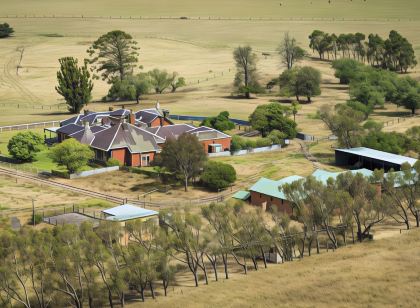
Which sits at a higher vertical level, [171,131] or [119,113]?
[119,113]

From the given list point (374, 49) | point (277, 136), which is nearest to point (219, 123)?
point (277, 136)

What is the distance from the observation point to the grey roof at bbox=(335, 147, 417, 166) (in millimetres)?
78850

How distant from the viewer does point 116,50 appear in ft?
450

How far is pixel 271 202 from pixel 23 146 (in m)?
30.4

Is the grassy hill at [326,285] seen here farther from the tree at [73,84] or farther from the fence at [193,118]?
the tree at [73,84]

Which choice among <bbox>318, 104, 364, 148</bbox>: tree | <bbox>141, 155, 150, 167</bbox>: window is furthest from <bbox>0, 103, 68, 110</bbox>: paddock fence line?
<bbox>318, 104, 364, 148</bbox>: tree

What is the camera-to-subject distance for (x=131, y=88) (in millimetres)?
124375

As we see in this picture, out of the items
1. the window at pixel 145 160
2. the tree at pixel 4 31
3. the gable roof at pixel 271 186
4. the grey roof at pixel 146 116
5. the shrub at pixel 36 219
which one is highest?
the tree at pixel 4 31

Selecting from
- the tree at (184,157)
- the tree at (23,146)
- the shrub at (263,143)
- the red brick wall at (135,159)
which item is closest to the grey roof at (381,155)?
the shrub at (263,143)

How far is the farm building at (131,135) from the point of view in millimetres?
86188

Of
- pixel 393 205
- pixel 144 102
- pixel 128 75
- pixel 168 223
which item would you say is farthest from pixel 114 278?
pixel 128 75

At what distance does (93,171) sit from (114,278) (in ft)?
109

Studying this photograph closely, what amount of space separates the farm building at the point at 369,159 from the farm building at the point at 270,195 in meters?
10.5

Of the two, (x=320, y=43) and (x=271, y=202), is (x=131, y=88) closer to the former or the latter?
(x=320, y=43)
